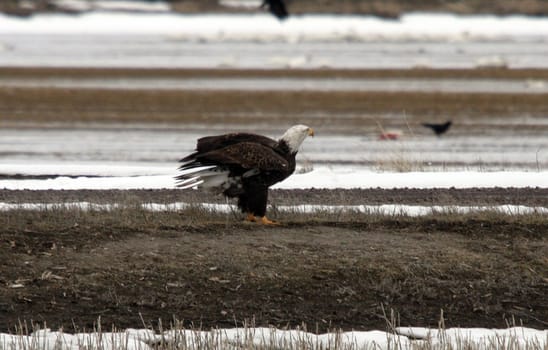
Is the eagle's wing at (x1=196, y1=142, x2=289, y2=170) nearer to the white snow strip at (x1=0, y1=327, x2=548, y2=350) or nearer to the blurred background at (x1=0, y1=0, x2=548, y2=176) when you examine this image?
the white snow strip at (x1=0, y1=327, x2=548, y2=350)

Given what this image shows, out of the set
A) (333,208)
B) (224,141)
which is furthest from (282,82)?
(224,141)

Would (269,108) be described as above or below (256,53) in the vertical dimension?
below

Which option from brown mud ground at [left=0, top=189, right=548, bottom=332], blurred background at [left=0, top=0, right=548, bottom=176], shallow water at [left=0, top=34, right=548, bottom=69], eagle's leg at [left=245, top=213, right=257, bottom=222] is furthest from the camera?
shallow water at [left=0, top=34, right=548, bottom=69]

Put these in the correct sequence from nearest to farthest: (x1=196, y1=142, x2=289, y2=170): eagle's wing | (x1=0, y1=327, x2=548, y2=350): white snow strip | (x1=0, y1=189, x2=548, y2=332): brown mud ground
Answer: (x1=0, y1=327, x2=548, y2=350): white snow strip < (x1=0, y1=189, x2=548, y2=332): brown mud ground < (x1=196, y1=142, x2=289, y2=170): eagle's wing

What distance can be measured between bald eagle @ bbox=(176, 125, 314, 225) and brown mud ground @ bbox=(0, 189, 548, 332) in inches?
10.2

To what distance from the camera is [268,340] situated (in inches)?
316

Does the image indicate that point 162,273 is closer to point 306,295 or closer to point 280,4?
point 306,295

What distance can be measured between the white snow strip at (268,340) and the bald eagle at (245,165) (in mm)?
Result: 2463

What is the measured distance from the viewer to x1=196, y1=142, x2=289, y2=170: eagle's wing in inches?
416

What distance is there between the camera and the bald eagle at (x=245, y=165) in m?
10.6

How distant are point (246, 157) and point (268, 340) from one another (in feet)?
9.35

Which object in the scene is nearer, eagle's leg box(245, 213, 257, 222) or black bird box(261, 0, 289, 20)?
eagle's leg box(245, 213, 257, 222)

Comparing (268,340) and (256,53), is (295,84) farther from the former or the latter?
(268,340)

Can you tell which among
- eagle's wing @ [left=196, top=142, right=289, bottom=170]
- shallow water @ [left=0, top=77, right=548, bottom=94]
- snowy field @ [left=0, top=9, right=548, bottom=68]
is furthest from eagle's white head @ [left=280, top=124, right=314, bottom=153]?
snowy field @ [left=0, top=9, right=548, bottom=68]
